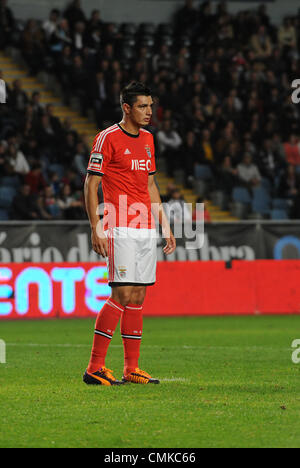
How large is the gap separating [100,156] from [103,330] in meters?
1.42

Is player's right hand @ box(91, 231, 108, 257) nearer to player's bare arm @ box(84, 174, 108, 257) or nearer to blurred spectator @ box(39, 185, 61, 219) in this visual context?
player's bare arm @ box(84, 174, 108, 257)

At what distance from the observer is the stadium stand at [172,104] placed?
2089cm

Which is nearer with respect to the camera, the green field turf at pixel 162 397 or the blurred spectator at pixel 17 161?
the green field turf at pixel 162 397

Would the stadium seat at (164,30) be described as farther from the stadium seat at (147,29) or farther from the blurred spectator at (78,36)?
the blurred spectator at (78,36)

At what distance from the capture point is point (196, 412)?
6.48 metres

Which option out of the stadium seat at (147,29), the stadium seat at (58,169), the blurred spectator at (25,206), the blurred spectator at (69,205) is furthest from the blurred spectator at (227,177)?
the stadium seat at (147,29)

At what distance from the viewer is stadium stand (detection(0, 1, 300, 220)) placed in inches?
822

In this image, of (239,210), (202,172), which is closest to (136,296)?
(239,210)

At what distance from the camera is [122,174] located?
8.09m

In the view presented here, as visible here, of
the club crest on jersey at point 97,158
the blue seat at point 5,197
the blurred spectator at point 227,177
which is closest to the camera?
the club crest on jersey at point 97,158

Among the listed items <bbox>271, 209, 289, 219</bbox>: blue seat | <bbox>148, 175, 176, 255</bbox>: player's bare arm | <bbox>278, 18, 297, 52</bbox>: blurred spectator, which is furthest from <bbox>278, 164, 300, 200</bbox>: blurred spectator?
<bbox>148, 175, 176, 255</bbox>: player's bare arm

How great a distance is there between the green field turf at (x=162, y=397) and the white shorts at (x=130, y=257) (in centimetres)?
87

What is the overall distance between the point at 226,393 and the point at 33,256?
9901mm

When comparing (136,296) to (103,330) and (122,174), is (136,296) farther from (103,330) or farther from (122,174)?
(122,174)
